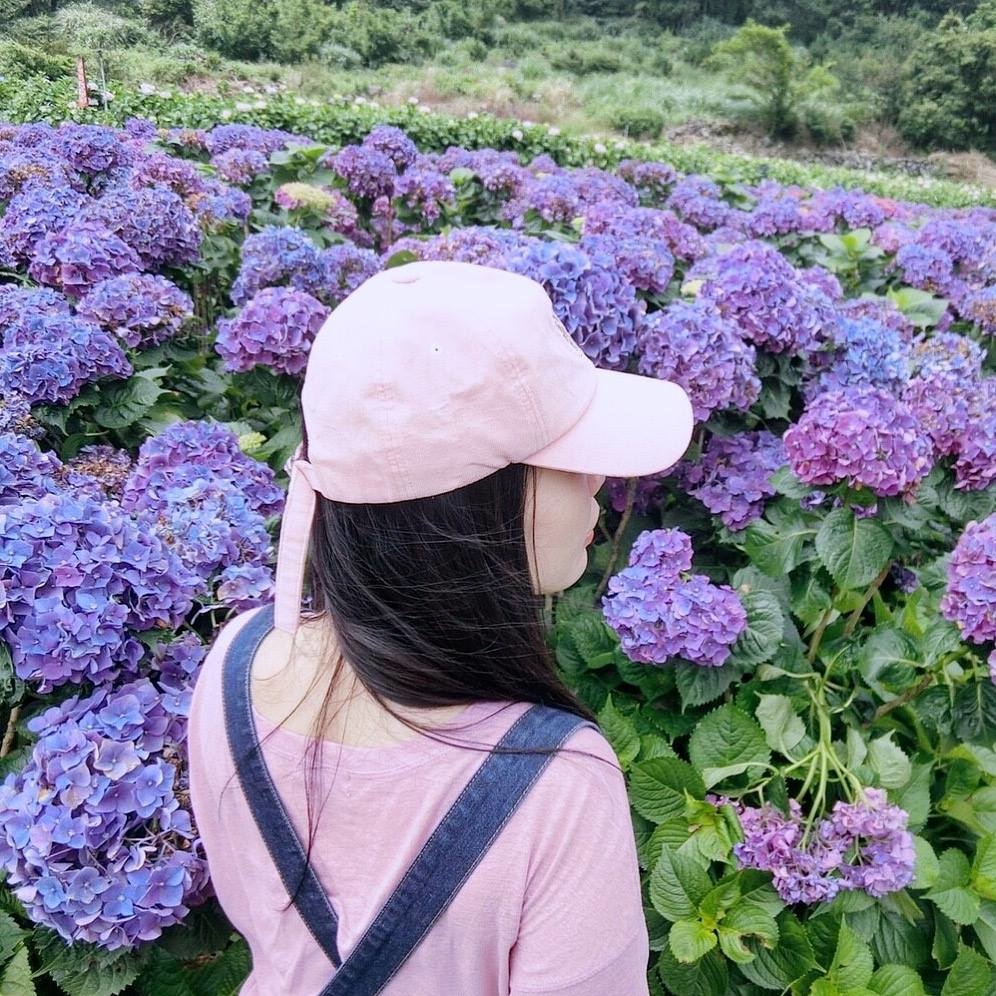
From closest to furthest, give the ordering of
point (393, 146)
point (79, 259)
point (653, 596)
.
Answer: point (653, 596) < point (79, 259) < point (393, 146)

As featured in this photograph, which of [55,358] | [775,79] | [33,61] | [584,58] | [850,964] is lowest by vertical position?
[850,964]

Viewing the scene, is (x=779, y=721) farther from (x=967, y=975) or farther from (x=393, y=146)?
(x=393, y=146)

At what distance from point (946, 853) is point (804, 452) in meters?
0.89

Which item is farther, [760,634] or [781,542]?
[781,542]

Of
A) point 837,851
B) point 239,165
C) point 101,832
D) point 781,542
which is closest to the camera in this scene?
point 101,832

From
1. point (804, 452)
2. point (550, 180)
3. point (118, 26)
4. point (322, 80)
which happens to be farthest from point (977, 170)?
point (804, 452)

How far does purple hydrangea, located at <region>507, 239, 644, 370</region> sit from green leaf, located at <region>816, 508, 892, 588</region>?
0.66 metres

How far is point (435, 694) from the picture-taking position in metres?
0.85

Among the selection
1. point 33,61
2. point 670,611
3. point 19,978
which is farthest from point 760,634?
point 33,61

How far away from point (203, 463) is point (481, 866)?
1.20m

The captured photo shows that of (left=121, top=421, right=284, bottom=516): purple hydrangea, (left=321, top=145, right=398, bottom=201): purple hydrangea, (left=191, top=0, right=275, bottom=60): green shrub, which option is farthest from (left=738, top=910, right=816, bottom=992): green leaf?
(left=191, top=0, right=275, bottom=60): green shrub

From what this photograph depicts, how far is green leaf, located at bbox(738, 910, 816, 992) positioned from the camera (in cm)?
151

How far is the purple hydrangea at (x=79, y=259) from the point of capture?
2234 millimetres

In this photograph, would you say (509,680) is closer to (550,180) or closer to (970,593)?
(970,593)
